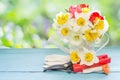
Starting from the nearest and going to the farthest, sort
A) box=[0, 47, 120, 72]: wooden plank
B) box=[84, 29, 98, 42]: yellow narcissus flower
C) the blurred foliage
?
box=[84, 29, 98, 42]: yellow narcissus flower, box=[0, 47, 120, 72]: wooden plank, the blurred foliage

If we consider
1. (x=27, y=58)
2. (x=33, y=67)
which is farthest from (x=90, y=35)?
(x=27, y=58)

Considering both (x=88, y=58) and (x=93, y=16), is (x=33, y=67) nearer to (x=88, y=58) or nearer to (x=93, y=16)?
(x=88, y=58)

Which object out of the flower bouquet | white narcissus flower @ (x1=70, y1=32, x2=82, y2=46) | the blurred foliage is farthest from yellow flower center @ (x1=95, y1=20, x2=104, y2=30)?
the blurred foliage

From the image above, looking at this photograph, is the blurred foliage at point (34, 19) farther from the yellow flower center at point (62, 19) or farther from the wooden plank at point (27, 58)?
the yellow flower center at point (62, 19)

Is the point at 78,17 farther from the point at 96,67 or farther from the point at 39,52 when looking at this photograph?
the point at 39,52

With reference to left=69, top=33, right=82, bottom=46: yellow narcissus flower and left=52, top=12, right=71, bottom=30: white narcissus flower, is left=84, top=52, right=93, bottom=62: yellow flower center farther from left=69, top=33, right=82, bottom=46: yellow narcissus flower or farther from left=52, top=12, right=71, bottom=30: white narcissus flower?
left=52, top=12, right=71, bottom=30: white narcissus flower

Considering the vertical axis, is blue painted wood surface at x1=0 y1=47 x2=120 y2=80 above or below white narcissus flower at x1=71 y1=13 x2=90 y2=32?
below

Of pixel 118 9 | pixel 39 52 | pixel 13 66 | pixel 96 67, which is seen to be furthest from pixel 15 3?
pixel 96 67
